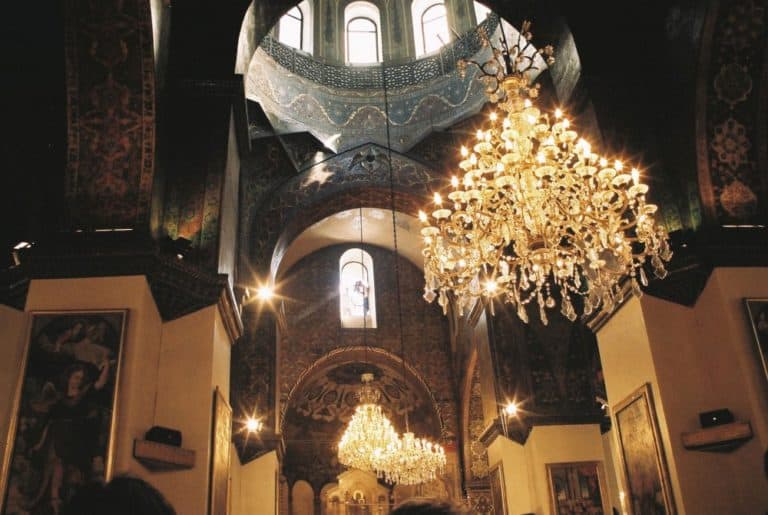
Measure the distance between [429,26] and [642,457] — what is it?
9355mm

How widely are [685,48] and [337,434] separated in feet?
40.7

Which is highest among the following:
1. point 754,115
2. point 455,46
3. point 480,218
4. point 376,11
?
point 376,11

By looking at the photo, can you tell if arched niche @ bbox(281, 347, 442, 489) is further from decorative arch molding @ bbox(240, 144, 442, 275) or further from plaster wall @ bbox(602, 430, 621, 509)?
decorative arch molding @ bbox(240, 144, 442, 275)

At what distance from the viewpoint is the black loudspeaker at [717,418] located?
6.13 m

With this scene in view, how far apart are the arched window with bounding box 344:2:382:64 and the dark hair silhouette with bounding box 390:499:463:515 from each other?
1237 cm

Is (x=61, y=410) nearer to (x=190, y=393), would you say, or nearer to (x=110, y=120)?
(x=190, y=393)

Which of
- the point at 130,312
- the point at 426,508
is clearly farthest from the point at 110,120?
the point at 426,508

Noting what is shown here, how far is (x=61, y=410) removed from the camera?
5.83 metres

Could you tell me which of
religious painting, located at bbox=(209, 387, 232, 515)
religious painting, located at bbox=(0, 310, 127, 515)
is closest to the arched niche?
religious painting, located at bbox=(209, 387, 232, 515)

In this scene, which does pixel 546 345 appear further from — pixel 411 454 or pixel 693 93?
pixel 693 93

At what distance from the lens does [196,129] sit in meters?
7.67

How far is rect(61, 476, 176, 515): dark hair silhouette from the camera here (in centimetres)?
153

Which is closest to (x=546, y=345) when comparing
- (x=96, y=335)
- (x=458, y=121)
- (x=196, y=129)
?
(x=458, y=121)

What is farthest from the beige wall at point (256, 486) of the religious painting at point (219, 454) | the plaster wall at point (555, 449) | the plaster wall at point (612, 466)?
the plaster wall at point (612, 466)
